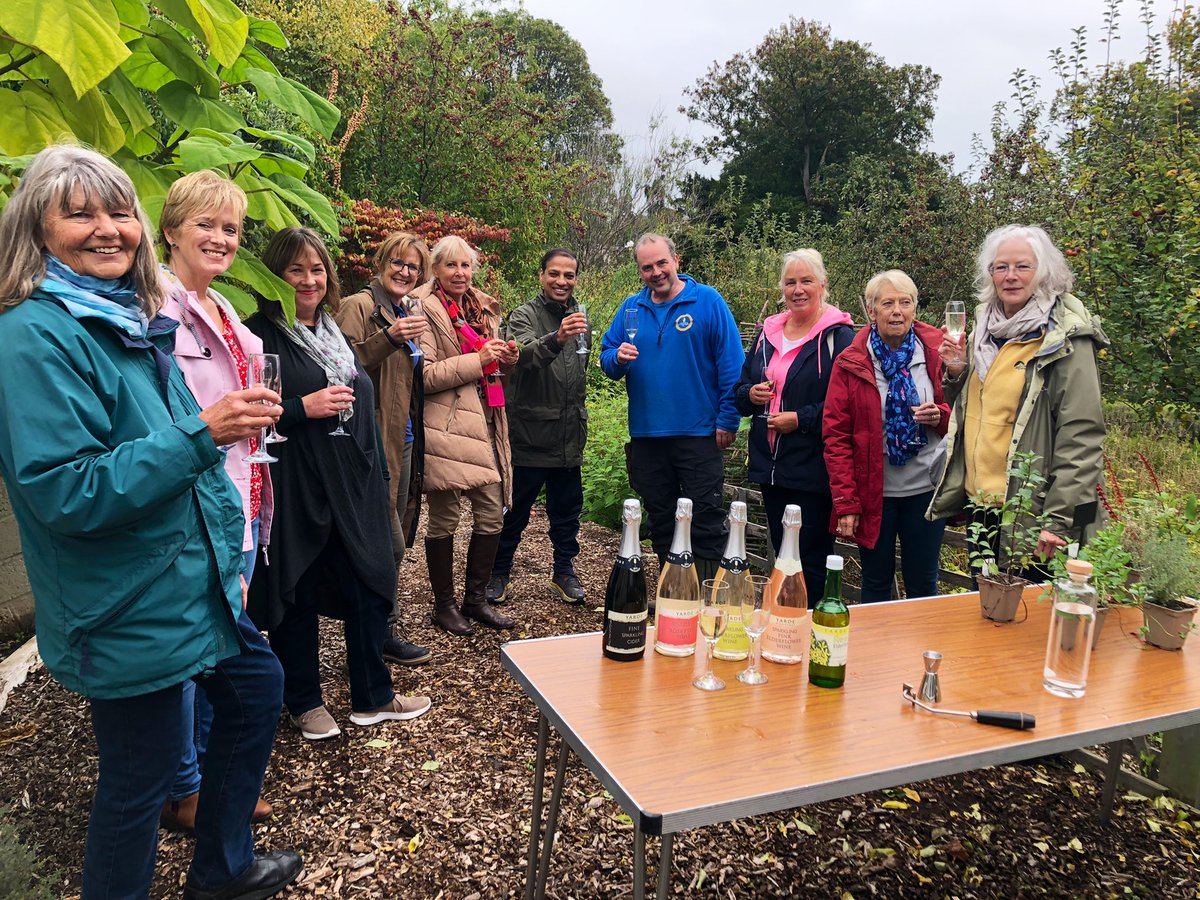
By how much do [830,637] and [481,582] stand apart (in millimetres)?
2744

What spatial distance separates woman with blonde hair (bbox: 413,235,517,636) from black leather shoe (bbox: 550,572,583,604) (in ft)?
1.88

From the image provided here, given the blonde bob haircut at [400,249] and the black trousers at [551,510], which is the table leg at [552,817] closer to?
the blonde bob haircut at [400,249]

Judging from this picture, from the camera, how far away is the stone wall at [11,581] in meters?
3.59

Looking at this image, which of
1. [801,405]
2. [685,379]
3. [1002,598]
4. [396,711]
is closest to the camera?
[1002,598]

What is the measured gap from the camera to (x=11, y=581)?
143 inches

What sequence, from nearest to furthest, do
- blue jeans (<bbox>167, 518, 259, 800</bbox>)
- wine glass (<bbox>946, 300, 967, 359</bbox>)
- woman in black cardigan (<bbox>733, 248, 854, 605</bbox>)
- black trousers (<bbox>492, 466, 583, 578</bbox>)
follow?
blue jeans (<bbox>167, 518, 259, 800</bbox>) < wine glass (<bbox>946, 300, 967, 359</bbox>) < woman in black cardigan (<bbox>733, 248, 854, 605</bbox>) < black trousers (<bbox>492, 466, 583, 578</bbox>)

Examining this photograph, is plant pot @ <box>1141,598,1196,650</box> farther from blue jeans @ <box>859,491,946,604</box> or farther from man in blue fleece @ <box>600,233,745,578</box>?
man in blue fleece @ <box>600,233,745,578</box>

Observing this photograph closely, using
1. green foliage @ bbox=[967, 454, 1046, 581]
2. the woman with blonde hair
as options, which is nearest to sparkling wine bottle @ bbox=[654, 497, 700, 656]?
green foliage @ bbox=[967, 454, 1046, 581]

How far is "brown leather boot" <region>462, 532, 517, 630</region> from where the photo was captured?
4227 millimetres

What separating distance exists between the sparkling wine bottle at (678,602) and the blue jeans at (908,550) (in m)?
1.91

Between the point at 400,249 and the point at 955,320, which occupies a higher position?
the point at 400,249

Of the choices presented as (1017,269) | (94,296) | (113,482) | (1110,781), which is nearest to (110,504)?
(113,482)

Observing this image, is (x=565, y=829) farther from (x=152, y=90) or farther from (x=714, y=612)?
(x=152, y=90)

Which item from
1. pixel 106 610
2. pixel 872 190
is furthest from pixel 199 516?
pixel 872 190
